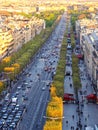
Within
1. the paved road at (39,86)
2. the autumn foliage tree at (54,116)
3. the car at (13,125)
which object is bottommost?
the paved road at (39,86)

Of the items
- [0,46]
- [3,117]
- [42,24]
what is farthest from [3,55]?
[42,24]

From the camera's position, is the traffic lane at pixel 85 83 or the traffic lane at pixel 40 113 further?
the traffic lane at pixel 85 83

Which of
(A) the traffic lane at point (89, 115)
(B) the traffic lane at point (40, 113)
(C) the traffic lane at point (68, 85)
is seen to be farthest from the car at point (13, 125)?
(C) the traffic lane at point (68, 85)

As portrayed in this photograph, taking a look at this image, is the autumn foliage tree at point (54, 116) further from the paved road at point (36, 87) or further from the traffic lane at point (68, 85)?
the traffic lane at point (68, 85)

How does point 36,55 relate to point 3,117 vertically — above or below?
below

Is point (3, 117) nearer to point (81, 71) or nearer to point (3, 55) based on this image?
point (81, 71)

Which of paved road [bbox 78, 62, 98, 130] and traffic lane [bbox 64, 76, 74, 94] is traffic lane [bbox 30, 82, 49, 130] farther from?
paved road [bbox 78, 62, 98, 130]
